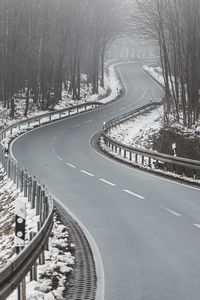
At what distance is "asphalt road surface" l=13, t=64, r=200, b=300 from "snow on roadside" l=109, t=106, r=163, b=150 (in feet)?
17.6

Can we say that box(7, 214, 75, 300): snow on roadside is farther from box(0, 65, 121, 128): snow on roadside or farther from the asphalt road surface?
box(0, 65, 121, 128): snow on roadside

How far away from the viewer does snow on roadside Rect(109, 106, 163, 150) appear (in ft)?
106

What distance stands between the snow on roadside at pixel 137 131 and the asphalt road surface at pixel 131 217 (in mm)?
5355

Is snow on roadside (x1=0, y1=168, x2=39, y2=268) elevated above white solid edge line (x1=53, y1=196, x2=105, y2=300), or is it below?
below

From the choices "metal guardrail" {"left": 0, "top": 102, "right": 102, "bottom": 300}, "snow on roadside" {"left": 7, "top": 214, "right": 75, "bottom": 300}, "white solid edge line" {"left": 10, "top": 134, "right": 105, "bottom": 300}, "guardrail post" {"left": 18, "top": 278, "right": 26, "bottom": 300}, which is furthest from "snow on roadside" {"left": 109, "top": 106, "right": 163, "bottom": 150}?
"guardrail post" {"left": 18, "top": 278, "right": 26, "bottom": 300}

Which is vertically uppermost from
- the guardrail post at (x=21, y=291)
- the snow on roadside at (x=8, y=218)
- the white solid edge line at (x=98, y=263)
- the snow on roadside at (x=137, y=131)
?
the guardrail post at (x=21, y=291)

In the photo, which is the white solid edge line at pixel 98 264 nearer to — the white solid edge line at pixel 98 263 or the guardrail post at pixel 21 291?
the white solid edge line at pixel 98 263

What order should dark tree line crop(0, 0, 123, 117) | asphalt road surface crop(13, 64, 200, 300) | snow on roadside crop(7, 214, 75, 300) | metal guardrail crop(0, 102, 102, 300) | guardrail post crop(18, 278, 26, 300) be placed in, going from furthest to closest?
dark tree line crop(0, 0, 123, 117), asphalt road surface crop(13, 64, 200, 300), snow on roadside crop(7, 214, 75, 300), guardrail post crop(18, 278, 26, 300), metal guardrail crop(0, 102, 102, 300)

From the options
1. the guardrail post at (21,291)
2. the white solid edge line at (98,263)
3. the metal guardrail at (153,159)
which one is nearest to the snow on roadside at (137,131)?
the metal guardrail at (153,159)

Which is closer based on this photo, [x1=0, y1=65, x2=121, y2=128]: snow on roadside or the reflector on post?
the reflector on post

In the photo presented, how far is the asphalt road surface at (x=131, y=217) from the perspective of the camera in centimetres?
738

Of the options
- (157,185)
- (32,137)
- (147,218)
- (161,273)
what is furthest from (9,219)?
(32,137)

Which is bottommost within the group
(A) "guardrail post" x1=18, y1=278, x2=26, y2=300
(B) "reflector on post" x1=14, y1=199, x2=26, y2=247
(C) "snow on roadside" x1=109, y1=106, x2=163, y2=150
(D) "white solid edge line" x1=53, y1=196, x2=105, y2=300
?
(C) "snow on roadside" x1=109, y1=106, x2=163, y2=150

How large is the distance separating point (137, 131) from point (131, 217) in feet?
84.6
